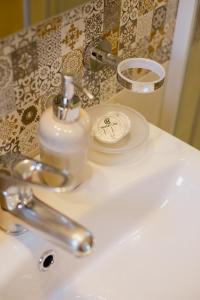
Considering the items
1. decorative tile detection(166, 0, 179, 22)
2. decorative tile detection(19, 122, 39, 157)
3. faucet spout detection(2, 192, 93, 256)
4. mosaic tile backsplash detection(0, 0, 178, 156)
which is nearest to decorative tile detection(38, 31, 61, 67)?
mosaic tile backsplash detection(0, 0, 178, 156)

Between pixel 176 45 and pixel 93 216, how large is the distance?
0.47 metres

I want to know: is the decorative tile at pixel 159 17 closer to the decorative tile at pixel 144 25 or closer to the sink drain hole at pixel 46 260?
the decorative tile at pixel 144 25

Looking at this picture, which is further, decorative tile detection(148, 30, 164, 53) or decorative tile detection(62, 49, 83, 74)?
decorative tile detection(148, 30, 164, 53)

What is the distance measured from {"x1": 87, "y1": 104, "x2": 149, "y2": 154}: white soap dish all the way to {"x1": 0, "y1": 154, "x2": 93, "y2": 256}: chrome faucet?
0.16m

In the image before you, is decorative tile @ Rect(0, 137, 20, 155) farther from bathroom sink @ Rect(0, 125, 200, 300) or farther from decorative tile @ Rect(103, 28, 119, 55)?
decorative tile @ Rect(103, 28, 119, 55)

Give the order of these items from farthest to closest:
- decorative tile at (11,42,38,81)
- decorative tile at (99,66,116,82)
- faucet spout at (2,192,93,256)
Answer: decorative tile at (99,66,116,82) → decorative tile at (11,42,38,81) → faucet spout at (2,192,93,256)

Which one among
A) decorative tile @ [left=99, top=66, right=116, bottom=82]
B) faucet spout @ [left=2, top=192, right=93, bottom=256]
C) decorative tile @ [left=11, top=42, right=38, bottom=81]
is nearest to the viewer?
faucet spout @ [left=2, top=192, right=93, bottom=256]

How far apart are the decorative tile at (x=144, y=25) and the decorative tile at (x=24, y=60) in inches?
10.8

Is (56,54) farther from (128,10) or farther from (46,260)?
(46,260)

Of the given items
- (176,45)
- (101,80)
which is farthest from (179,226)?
(176,45)

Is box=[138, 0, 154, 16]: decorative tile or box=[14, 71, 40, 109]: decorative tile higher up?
box=[138, 0, 154, 16]: decorative tile

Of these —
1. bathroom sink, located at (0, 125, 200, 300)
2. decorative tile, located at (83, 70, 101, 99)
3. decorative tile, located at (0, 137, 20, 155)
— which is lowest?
bathroom sink, located at (0, 125, 200, 300)

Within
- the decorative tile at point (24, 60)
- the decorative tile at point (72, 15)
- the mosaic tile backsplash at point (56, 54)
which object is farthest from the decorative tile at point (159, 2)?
the decorative tile at point (24, 60)

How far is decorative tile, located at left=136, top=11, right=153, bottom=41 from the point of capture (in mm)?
912
